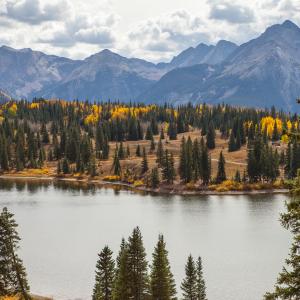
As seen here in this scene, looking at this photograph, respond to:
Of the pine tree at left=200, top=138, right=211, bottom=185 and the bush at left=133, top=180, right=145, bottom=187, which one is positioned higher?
the pine tree at left=200, top=138, right=211, bottom=185

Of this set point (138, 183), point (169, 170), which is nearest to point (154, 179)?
point (169, 170)

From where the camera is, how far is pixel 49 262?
82562 millimetres

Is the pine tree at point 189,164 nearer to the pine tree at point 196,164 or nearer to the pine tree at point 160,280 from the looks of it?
the pine tree at point 196,164

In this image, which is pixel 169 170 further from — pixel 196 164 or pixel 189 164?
pixel 196 164

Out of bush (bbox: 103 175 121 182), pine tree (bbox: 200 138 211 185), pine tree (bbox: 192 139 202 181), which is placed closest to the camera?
pine tree (bbox: 200 138 211 185)

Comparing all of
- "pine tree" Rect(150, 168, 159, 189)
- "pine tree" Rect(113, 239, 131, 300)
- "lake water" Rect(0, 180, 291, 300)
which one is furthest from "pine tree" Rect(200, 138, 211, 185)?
"pine tree" Rect(113, 239, 131, 300)

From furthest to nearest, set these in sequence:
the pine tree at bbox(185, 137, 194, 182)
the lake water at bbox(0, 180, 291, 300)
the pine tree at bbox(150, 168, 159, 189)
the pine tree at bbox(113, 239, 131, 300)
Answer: the pine tree at bbox(150, 168, 159, 189)
the pine tree at bbox(185, 137, 194, 182)
the lake water at bbox(0, 180, 291, 300)
the pine tree at bbox(113, 239, 131, 300)

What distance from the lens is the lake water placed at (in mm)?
74188

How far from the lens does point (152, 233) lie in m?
105

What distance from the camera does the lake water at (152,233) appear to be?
74.2 meters

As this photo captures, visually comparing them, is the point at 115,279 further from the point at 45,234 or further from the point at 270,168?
the point at 270,168

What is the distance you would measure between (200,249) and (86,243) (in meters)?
22.4

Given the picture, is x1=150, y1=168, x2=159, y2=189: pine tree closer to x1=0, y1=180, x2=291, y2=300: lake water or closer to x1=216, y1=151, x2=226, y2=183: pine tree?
x1=0, y1=180, x2=291, y2=300: lake water

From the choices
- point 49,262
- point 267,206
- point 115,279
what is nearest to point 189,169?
point 267,206
